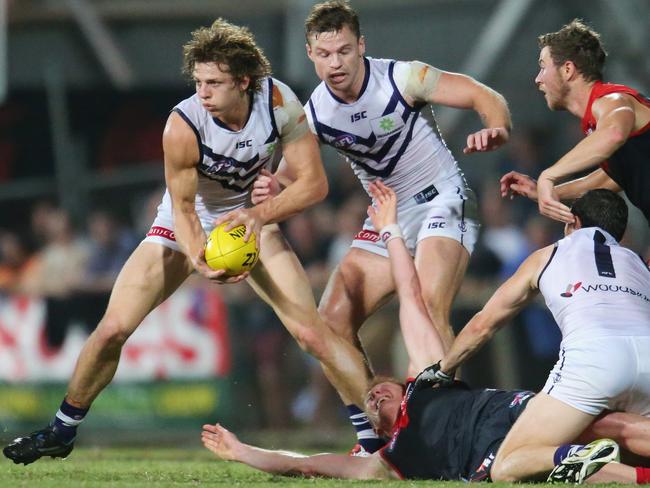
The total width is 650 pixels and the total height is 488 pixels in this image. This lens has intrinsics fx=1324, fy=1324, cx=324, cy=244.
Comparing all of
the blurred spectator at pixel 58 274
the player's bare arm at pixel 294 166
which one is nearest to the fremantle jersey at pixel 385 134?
the player's bare arm at pixel 294 166

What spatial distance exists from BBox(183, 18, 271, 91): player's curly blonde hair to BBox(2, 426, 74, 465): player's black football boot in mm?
2480

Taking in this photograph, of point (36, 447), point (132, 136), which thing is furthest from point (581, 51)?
point (132, 136)

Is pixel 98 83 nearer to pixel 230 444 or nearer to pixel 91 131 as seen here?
pixel 91 131

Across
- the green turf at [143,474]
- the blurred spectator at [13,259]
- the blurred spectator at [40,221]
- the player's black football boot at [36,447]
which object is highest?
the blurred spectator at [40,221]

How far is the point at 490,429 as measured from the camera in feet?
23.9

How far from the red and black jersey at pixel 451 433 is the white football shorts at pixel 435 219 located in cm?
144

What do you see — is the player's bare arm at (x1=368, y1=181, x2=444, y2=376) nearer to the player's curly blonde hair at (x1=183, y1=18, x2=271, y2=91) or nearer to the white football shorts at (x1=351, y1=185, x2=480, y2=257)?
the white football shorts at (x1=351, y1=185, x2=480, y2=257)

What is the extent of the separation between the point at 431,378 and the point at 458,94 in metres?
2.01

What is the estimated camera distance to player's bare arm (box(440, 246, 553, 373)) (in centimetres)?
733

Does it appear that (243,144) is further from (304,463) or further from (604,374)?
(604,374)

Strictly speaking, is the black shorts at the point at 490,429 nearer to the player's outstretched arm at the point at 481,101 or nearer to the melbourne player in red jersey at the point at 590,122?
the melbourne player in red jersey at the point at 590,122

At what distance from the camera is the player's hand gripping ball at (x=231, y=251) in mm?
7738

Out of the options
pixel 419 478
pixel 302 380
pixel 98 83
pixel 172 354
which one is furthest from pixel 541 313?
pixel 98 83

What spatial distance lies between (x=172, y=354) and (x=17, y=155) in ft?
14.1
